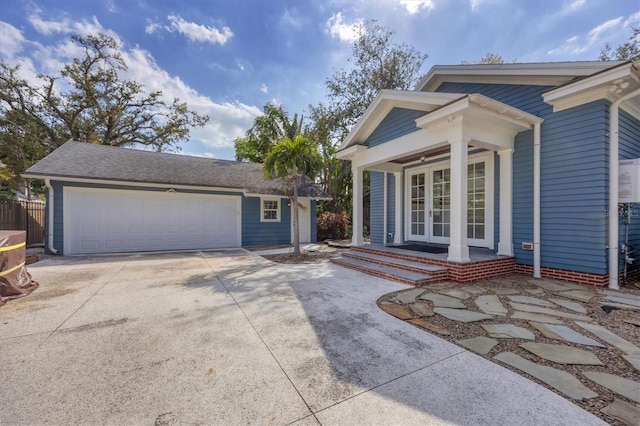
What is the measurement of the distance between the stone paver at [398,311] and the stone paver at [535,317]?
4.26 feet

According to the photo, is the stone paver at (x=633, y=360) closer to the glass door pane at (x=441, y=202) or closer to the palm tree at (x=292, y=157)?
the glass door pane at (x=441, y=202)

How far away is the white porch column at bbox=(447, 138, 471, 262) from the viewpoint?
16.6ft

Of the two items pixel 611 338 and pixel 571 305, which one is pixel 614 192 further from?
pixel 611 338

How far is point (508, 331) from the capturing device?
2939 millimetres

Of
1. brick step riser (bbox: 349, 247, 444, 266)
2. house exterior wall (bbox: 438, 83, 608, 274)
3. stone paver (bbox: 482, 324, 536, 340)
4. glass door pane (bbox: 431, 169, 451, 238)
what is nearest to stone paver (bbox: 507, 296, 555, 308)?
stone paver (bbox: 482, 324, 536, 340)

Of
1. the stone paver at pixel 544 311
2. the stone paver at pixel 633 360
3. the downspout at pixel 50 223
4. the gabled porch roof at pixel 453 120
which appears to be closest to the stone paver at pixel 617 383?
the stone paver at pixel 633 360

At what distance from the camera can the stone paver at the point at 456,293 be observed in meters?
4.20

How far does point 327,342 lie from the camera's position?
2.73m

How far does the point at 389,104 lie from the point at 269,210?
22.4 feet

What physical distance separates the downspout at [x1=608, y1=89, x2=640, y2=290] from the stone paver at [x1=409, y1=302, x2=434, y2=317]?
3.73 m

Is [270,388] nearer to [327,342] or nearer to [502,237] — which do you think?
[327,342]

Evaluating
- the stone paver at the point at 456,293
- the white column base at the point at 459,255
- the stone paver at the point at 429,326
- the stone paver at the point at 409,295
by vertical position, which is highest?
the white column base at the point at 459,255

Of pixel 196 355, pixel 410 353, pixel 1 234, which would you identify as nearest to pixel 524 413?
pixel 410 353

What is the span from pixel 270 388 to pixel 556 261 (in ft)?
19.7
